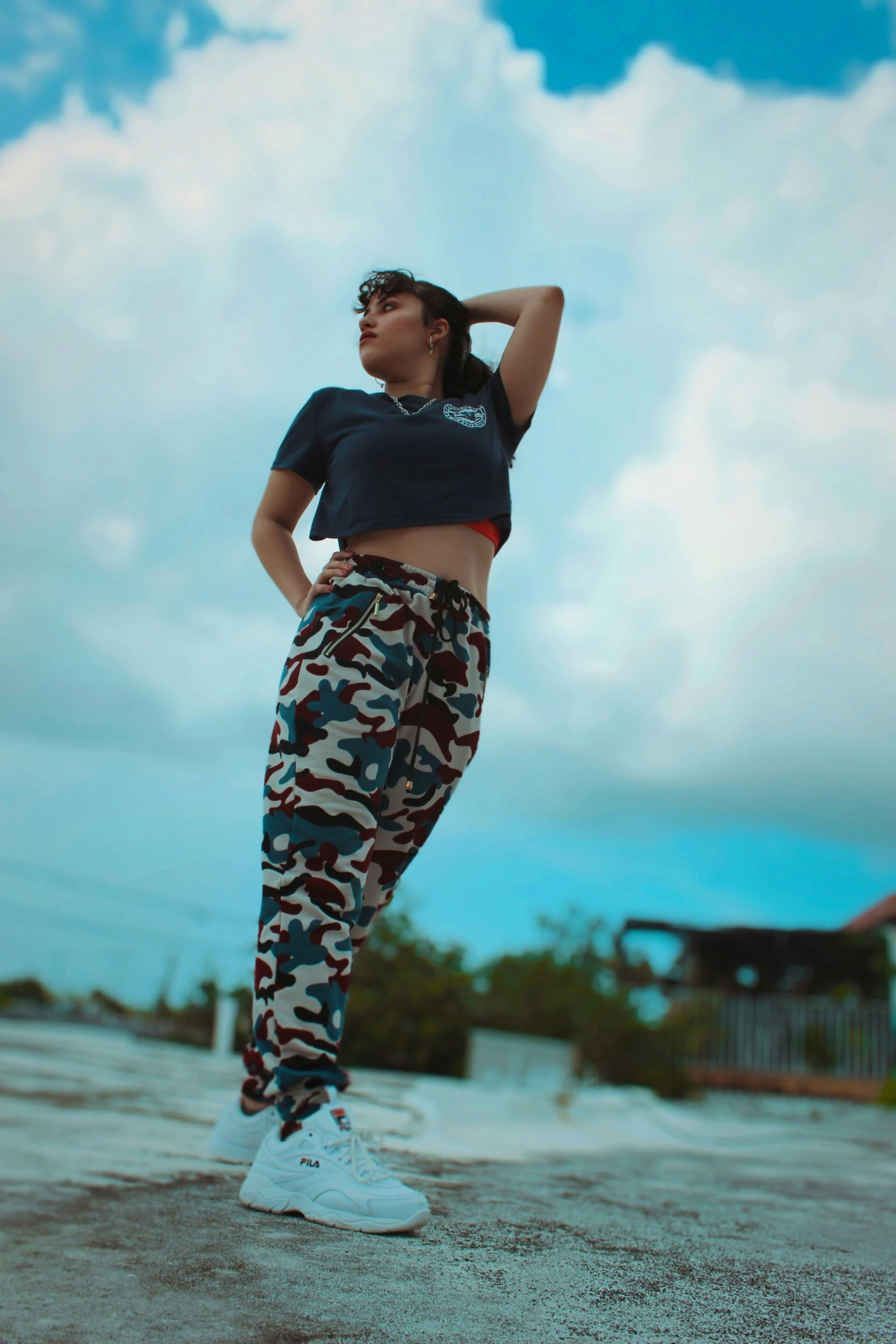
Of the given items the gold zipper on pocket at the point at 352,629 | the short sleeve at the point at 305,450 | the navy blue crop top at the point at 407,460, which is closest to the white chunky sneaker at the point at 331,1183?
the gold zipper on pocket at the point at 352,629

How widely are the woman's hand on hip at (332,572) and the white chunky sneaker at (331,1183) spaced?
0.82 meters

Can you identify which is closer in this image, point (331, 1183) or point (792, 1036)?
point (331, 1183)

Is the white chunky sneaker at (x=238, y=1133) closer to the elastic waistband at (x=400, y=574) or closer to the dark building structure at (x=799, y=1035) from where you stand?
the elastic waistband at (x=400, y=574)

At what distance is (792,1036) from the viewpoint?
1220cm

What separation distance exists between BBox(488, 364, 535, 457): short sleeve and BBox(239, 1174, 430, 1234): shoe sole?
134 cm

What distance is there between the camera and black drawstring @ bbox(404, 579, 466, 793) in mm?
1618

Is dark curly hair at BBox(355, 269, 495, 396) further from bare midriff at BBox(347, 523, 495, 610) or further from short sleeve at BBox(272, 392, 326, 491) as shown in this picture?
bare midriff at BBox(347, 523, 495, 610)

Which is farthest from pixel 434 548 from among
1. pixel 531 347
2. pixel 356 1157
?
pixel 356 1157

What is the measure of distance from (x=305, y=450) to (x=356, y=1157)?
126cm

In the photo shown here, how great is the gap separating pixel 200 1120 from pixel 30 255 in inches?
384

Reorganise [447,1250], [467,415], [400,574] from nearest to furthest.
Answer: [447,1250], [400,574], [467,415]

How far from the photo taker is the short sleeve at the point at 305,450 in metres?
1.88

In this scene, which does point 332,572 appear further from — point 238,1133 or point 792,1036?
point 792,1036

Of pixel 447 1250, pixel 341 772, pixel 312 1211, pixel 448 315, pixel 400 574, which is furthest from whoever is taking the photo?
pixel 448 315
